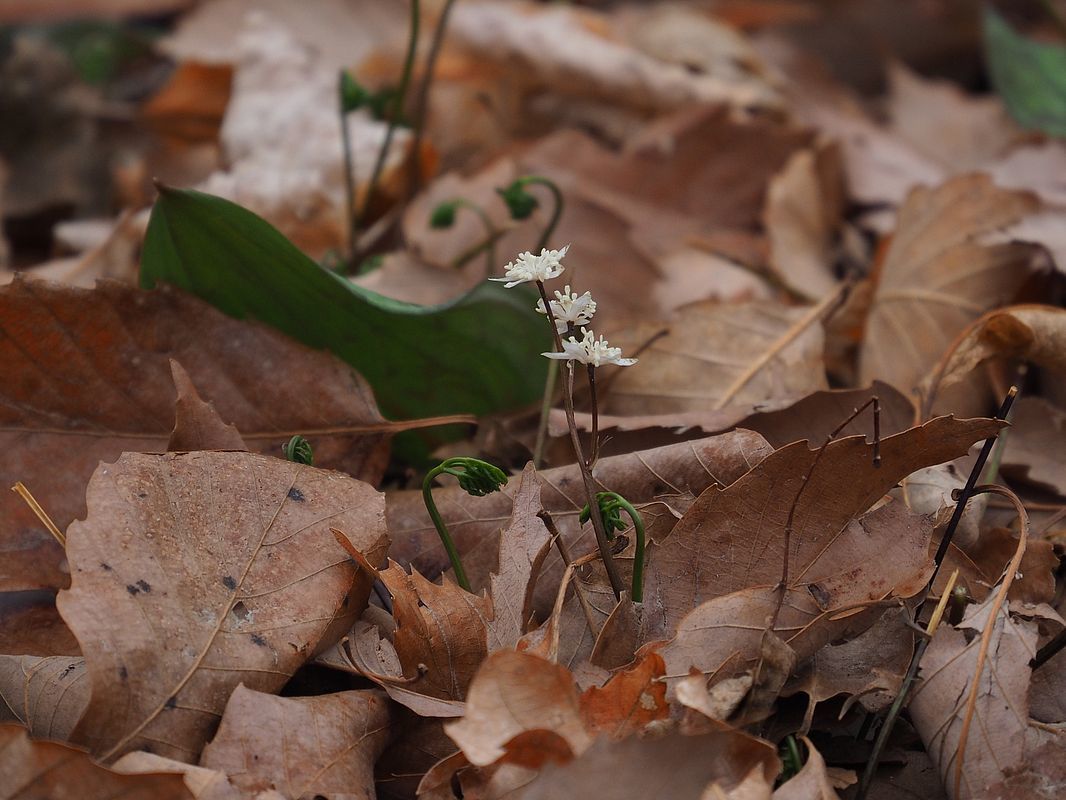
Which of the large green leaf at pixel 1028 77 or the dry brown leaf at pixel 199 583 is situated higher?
the large green leaf at pixel 1028 77

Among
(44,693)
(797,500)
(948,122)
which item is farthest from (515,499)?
(948,122)

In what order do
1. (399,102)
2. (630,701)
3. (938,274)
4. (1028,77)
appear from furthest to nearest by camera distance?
(1028,77), (399,102), (938,274), (630,701)

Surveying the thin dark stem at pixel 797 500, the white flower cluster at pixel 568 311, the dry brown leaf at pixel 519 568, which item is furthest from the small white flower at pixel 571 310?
the thin dark stem at pixel 797 500

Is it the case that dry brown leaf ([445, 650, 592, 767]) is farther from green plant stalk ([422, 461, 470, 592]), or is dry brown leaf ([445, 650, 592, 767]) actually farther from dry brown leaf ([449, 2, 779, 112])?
dry brown leaf ([449, 2, 779, 112])

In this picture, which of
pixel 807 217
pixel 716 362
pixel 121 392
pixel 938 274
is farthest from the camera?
pixel 807 217

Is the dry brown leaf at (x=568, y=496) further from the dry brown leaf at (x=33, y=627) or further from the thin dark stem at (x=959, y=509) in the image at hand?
the dry brown leaf at (x=33, y=627)

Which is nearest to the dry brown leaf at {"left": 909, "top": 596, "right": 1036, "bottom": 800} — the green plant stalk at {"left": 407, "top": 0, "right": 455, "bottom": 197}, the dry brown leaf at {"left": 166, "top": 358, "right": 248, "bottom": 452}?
the dry brown leaf at {"left": 166, "top": 358, "right": 248, "bottom": 452}

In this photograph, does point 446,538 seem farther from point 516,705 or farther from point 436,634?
point 516,705
